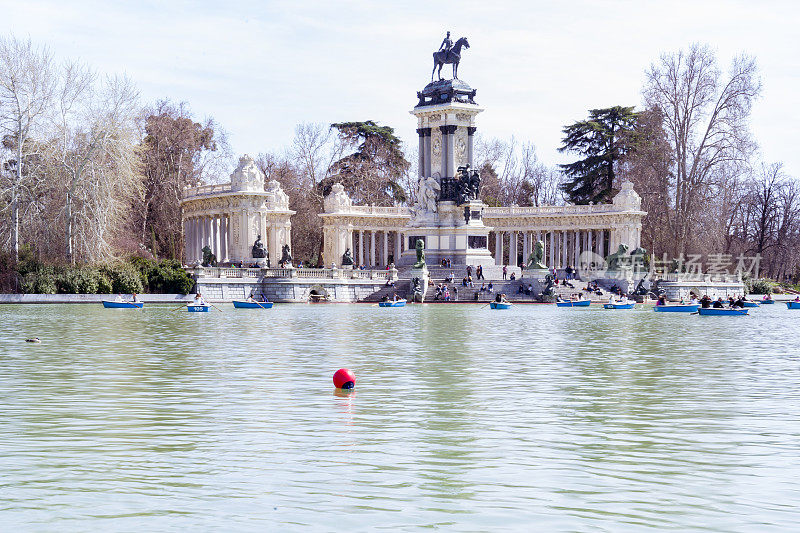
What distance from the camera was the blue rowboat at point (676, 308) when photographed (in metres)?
50.4

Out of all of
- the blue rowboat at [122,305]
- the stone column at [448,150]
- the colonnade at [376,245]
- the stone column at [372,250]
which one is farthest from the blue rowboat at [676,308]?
the stone column at [372,250]

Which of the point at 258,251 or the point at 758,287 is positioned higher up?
the point at 258,251

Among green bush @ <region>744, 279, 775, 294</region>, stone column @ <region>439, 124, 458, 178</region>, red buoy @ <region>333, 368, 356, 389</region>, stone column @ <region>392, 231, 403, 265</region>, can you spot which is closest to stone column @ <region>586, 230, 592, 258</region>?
green bush @ <region>744, 279, 775, 294</region>

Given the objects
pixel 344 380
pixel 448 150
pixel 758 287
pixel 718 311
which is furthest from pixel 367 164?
pixel 344 380

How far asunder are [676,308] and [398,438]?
40469 mm

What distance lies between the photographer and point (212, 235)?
250 feet

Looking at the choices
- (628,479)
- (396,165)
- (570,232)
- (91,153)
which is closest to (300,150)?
(396,165)

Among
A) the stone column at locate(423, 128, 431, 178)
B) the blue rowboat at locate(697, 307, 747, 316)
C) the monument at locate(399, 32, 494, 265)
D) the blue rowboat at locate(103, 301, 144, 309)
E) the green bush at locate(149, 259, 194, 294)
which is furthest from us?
→ the stone column at locate(423, 128, 431, 178)

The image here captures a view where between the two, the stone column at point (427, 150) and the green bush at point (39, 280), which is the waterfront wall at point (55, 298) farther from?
the stone column at point (427, 150)

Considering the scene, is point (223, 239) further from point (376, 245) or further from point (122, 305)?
point (122, 305)

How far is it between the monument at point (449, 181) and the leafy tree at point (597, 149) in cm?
2067

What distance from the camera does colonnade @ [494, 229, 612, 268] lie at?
3292 inches

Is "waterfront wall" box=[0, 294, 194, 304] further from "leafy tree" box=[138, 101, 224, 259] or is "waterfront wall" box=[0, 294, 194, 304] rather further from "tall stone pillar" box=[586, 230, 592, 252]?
"tall stone pillar" box=[586, 230, 592, 252]

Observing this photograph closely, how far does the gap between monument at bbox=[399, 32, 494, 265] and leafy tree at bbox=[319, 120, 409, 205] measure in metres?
20.5
